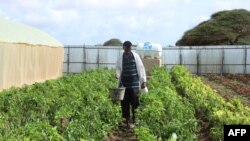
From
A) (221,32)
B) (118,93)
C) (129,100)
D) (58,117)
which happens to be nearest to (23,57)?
(129,100)

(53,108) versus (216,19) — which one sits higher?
(216,19)

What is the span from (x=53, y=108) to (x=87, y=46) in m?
25.0

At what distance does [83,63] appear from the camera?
124ft

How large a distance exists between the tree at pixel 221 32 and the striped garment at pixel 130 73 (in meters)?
33.5

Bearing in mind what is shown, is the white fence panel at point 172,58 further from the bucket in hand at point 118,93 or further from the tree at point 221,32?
the bucket in hand at point 118,93

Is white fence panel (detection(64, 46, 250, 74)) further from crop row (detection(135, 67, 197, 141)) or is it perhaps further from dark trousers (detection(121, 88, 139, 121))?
dark trousers (detection(121, 88, 139, 121))

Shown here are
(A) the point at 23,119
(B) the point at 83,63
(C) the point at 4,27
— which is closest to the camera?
(A) the point at 23,119

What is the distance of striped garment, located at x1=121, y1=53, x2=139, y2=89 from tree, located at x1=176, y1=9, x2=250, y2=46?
3351 cm

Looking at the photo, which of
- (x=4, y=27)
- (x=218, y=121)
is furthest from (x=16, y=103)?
(x=4, y=27)

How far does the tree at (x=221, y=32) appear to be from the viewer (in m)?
45.8

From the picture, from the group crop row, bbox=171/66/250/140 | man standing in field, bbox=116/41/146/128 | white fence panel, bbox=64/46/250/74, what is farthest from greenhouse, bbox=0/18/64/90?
man standing in field, bbox=116/41/146/128

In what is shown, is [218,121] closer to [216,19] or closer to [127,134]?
[127,134]

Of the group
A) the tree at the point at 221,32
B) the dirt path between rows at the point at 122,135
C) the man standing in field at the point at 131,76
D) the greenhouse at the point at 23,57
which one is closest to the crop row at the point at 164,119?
the man standing in field at the point at 131,76

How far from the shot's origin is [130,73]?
1231 cm
